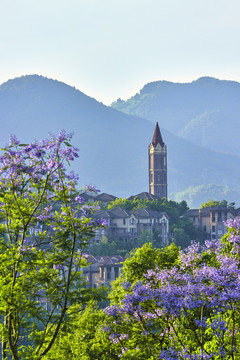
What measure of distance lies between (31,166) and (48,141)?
2.81ft

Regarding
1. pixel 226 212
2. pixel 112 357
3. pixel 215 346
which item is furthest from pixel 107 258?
pixel 215 346

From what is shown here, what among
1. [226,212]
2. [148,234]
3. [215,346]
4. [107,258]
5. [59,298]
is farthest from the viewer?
[226,212]

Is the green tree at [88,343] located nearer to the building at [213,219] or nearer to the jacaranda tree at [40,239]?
the jacaranda tree at [40,239]

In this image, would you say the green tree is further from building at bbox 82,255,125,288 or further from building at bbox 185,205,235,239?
building at bbox 185,205,235,239

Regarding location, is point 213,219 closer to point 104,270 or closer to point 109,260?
point 109,260

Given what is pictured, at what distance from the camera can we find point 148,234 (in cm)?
14962

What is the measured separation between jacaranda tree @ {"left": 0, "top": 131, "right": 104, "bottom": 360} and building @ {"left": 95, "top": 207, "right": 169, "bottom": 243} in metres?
131

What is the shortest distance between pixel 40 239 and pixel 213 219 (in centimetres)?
14576

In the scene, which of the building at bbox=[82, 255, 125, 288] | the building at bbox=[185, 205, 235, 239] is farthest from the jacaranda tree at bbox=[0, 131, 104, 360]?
the building at bbox=[185, 205, 235, 239]

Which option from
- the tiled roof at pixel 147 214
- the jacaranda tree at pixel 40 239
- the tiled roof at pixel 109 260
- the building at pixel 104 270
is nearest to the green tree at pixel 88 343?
the jacaranda tree at pixel 40 239

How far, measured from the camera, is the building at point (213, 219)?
536 ft

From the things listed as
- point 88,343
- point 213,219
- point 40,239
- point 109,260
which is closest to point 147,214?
point 213,219

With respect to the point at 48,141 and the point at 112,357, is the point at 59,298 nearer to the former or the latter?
the point at 48,141

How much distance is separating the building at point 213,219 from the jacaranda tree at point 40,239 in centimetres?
14208
